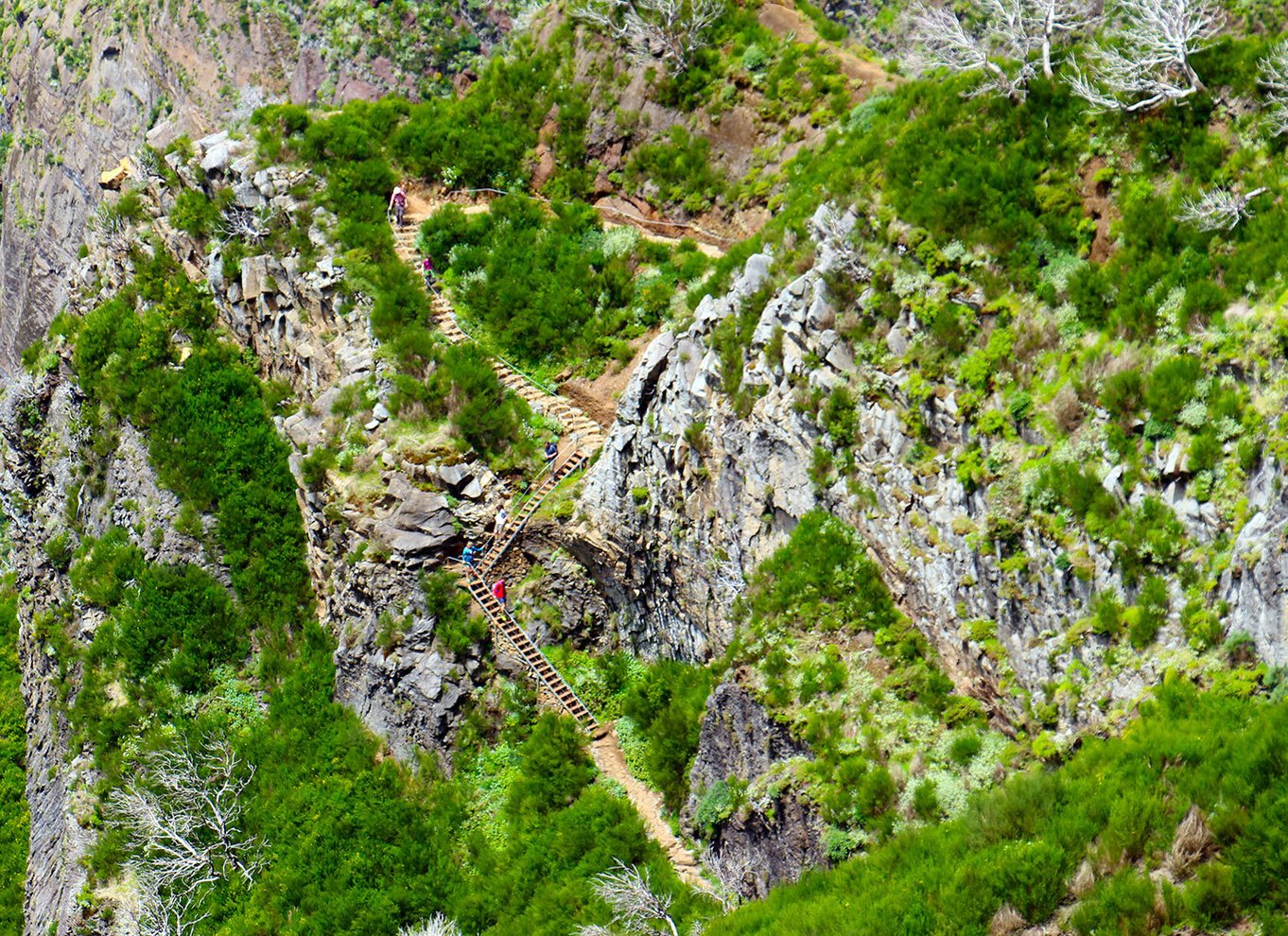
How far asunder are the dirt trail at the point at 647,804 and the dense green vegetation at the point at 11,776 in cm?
2551

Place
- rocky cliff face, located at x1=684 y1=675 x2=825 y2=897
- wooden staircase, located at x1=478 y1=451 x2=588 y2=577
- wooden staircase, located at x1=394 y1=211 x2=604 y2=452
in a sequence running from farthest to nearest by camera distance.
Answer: wooden staircase, located at x1=394 y1=211 x2=604 y2=452, wooden staircase, located at x1=478 y1=451 x2=588 y2=577, rocky cliff face, located at x1=684 y1=675 x2=825 y2=897

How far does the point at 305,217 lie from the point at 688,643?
18.2m

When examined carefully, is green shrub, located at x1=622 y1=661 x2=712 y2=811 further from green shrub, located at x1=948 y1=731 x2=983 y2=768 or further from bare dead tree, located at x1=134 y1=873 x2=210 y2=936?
bare dead tree, located at x1=134 y1=873 x2=210 y2=936

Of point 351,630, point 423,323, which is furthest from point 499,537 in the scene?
point 423,323

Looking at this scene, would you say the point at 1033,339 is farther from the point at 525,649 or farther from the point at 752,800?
the point at 525,649

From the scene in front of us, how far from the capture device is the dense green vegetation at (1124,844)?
56.1 feet

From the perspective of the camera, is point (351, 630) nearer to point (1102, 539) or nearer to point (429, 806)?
point (429, 806)

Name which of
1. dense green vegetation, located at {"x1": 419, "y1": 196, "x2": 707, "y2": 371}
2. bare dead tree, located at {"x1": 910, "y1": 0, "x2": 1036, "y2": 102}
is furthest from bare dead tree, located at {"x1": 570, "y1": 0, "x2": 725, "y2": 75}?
bare dead tree, located at {"x1": 910, "y1": 0, "x2": 1036, "y2": 102}

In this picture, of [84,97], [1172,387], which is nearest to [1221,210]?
[1172,387]

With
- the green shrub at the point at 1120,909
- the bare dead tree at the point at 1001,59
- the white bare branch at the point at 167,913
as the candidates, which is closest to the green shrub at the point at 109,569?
the white bare branch at the point at 167,913

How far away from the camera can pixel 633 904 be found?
84.7 ft

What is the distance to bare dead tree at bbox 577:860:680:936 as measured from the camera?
25438 millimetres

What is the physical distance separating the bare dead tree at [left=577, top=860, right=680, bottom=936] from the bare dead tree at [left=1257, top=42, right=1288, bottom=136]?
19637mm

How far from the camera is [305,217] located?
124 ft
